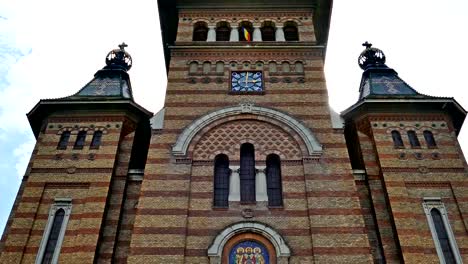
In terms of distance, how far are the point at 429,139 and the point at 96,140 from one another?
13000mm

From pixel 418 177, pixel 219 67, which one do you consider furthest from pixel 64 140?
pixel 418 177

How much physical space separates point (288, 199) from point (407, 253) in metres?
4.11

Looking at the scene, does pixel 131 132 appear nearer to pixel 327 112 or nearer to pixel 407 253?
pixel 327 112

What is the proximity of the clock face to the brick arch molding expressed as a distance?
3.98 feet

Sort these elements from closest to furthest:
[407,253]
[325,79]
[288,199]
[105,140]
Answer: [407,253], [288,199], [105,140], [325,79]

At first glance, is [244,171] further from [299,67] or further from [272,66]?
[299,67]

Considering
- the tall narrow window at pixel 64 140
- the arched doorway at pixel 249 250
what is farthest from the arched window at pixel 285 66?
the tall narrow window at pixel 64 140

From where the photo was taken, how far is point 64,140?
19.7m

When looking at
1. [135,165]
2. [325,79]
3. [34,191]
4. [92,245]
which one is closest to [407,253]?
[325,79]

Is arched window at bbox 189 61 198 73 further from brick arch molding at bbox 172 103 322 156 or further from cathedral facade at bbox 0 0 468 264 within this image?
brick arch molding at bbox 172 103 322 156

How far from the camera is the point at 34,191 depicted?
17891 millimetres

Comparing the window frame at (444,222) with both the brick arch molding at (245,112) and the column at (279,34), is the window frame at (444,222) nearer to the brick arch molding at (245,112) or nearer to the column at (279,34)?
the brick arch molding at (245,112)

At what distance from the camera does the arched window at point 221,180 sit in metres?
17.3

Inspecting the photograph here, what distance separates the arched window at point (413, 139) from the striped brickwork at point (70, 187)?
37.1ft
